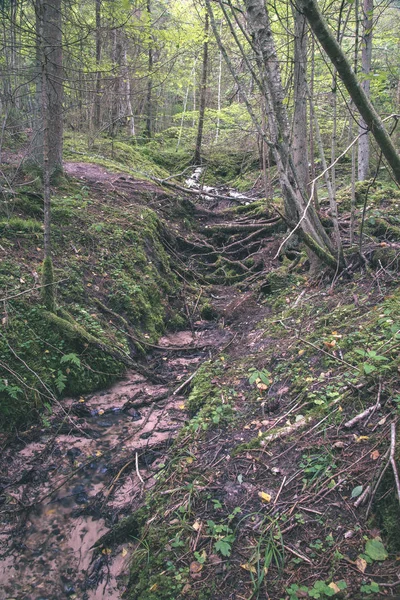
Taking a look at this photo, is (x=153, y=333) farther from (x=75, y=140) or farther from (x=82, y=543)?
(x=75, y=140)

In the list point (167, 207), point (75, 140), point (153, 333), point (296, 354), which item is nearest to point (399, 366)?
point (296, 354)

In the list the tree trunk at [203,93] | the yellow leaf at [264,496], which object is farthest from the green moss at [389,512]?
the tree trunk at [203,93]

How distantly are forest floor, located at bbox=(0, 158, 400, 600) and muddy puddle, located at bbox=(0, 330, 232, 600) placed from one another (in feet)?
0.04

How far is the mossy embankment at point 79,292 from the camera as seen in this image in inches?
162

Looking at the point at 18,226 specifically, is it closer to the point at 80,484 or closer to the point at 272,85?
the point at 80,484

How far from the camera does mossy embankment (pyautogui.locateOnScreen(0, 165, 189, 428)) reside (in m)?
4.12

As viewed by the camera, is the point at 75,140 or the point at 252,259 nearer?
the point at 252,259

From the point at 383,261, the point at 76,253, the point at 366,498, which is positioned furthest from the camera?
the point at 76,253


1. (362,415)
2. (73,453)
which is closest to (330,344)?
(362,415)

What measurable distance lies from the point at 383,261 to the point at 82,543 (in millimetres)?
4696

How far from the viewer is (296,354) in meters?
4.13

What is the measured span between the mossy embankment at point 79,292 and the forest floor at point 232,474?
33 centimetres

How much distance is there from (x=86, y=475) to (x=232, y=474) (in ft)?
4.57

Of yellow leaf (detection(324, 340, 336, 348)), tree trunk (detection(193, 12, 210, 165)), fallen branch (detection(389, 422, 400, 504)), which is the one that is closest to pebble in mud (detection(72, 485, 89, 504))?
fallen branch (detection(389, 422, 400, 504))
